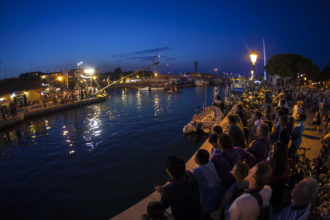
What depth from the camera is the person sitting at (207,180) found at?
10.6 feet

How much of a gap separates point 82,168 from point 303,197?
36.5 ft

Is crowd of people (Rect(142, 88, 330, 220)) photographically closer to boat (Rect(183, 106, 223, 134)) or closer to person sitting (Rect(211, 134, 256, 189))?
person sitting (Rect(211, 134, 256, 189))

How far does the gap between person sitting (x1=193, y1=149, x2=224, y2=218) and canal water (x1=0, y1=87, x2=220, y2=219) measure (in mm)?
4952

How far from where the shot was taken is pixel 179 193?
106 inches

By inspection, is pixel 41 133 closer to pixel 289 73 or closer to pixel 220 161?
pixel 220 161

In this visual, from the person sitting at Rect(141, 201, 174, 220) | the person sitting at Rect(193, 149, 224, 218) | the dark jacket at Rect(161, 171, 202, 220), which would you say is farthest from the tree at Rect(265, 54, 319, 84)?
the person sitting at Rect(141, 201, 174, 220)

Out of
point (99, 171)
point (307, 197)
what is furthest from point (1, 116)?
point (307, 197)

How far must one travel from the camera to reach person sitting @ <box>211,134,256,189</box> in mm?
3578

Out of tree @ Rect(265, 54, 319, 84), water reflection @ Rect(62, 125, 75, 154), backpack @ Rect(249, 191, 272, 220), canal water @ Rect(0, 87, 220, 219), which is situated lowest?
canal water @ Rect(0, 87, 220, 219)

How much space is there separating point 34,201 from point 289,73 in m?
54.2

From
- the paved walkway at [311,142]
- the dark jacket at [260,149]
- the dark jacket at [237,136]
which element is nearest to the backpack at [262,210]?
the dark jacket at [260,149]

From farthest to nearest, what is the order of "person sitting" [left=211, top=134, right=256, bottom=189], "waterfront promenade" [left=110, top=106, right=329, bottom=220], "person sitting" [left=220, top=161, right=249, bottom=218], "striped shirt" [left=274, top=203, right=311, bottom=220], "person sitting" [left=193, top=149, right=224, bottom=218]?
"waterfront promenade" [left=110, top=106, right=329, bottom=220], "person sitting" [left=211, top=134, right=256, bottom=189], "person sitting" [left=193, top=149, right=224, bottom=218], "person sitting" [left=220, top=161, right=249, bottom=218], "striped shirt" [left=274, top=203, right=311, bottom=220]

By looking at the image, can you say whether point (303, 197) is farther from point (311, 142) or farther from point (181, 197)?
point (311, 142)

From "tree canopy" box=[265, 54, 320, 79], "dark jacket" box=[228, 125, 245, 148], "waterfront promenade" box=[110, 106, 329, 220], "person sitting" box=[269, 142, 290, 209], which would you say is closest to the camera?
"person sitting" box=[269, 142, 290, 209]
